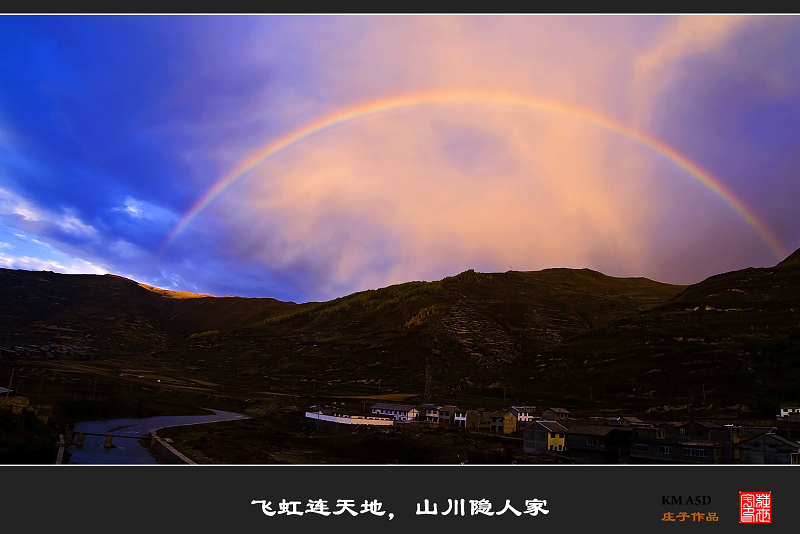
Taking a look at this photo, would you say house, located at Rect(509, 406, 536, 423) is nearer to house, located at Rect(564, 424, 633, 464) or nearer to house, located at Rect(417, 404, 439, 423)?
house, located at Rect(417, 404, 439, 423)

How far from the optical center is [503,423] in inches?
3583

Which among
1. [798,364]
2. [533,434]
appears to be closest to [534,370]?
[798,364]

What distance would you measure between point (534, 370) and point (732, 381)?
48.4 meters

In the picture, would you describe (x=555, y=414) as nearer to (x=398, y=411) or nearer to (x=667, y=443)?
(x=398, y=411)

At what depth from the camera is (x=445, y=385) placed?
150 meters

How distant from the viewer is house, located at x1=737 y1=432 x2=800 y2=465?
5009 cm

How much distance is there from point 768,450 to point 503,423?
44.4 m

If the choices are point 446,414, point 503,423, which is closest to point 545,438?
point 503,423

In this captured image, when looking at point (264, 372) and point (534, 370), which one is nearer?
point (534, 370)

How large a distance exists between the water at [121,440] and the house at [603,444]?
46.5 m

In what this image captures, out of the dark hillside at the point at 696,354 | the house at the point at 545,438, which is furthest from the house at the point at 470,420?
the dark hillside at the point at 696,354

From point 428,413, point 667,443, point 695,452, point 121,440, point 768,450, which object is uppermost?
point 768,450

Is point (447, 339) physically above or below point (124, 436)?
above
